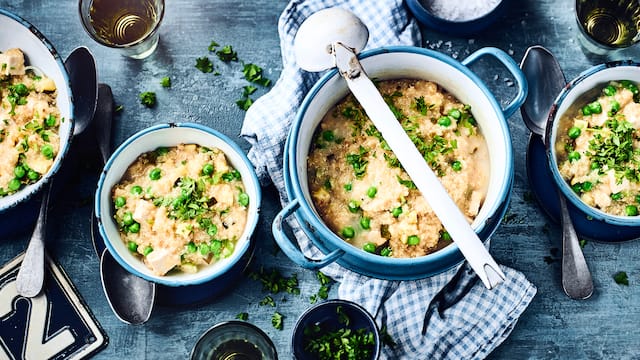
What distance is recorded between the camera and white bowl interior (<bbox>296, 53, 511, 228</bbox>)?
105 inches

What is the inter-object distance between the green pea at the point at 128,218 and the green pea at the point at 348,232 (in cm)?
87

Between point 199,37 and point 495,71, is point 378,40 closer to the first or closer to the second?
point 495,71

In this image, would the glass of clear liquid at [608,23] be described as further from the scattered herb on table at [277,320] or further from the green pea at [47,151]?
the green pea at [47,151]

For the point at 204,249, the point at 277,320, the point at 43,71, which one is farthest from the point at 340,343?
the point at 43,71

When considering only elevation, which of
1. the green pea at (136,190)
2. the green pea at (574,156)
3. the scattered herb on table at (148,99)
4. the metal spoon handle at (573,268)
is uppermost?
Result: the scattered herb on table at (148,99)

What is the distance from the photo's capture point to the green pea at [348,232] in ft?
9.07

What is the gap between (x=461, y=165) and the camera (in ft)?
9.04

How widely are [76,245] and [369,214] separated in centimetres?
133

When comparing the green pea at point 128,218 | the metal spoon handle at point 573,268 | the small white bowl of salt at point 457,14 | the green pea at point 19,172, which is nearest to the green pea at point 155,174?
the green pea at point 128,218

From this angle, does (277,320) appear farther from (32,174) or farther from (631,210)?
(631,210)

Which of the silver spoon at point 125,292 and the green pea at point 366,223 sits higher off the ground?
the green pea at point 366,223

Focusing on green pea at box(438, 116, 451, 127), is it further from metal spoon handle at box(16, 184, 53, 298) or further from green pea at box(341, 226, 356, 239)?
metal spoon handle at box(16, 184, 53, 298)

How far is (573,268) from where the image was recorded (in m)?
3.10

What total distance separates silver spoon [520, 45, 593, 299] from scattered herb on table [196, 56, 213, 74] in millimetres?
1374
